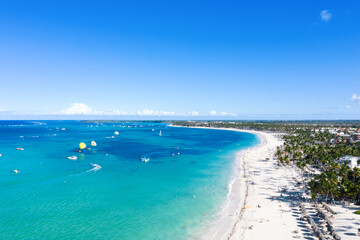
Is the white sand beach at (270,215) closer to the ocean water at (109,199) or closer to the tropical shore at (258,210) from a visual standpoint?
the tropical shore at (258,210)

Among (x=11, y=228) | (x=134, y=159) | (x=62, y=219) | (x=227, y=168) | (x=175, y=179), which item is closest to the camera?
(x=11, y=228)

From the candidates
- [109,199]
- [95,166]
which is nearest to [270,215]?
[109,199]

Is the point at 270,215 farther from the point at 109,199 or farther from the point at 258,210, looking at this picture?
the point at 109,199

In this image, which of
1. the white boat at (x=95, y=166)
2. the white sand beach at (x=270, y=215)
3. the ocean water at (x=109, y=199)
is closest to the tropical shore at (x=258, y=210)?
the white sand beach at (x=270, y=215)

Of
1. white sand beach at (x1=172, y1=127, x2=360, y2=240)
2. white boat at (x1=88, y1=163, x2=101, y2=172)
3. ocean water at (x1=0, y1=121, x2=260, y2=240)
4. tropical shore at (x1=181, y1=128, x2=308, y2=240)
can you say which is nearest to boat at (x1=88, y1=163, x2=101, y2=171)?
white boat at (x1=88, y1=163, x2=101, y2=172)

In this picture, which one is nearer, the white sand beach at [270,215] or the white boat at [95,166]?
the white sand beach at [270,215]

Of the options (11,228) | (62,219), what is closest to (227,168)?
(62,219)

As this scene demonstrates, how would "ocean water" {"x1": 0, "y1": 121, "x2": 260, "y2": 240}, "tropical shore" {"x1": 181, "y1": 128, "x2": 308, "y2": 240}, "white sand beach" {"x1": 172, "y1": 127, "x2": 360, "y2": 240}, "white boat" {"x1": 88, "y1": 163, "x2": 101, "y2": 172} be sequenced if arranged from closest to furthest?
"white sand beach" {"x1": 172, "y1": 127, "x2": 360, "y2": 240}
"tropical shore" {"x1": 181, "y1": 128, "x2": 308, "y2": 240}
"ocean water" {"x1": 0, "y1": 121, "x2": 260, "y2": 240}
"white boat" {"x1": 88, "y1": 163, "x2": 101, "y2": 172}

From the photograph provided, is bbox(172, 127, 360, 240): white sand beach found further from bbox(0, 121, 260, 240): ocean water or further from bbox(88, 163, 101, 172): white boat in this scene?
bbox(88, 163, 101, 172): white boat

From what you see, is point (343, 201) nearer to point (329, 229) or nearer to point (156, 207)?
point (329, 229)
